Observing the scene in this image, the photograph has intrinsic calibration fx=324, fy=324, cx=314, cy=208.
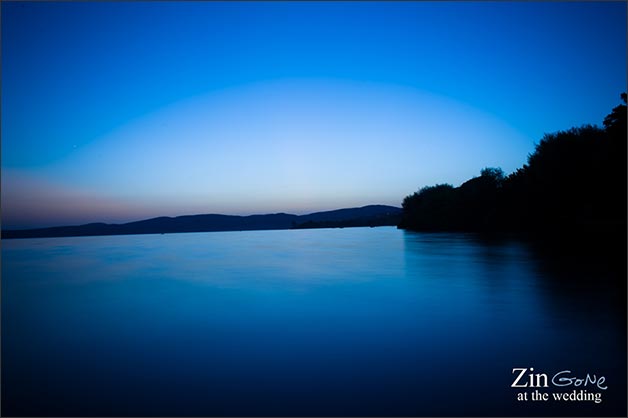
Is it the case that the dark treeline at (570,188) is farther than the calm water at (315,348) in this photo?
Yes

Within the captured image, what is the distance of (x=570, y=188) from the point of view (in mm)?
36750

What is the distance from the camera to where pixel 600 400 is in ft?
14.3

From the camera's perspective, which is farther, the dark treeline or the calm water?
the dark treeline

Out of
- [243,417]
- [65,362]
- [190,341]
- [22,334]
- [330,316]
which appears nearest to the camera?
[243,417]

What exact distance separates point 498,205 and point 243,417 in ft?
220

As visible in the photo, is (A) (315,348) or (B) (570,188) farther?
(B) (570,188)

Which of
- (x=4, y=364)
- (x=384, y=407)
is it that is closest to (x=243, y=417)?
(x=384, y=407)

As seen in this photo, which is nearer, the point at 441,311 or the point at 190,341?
the point at 190,341

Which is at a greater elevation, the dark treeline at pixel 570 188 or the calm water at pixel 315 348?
the dark treeline at pixel 570 188

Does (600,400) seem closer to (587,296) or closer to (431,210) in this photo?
(587,296)

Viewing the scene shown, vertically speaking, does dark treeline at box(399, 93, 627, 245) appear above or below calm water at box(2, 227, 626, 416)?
above

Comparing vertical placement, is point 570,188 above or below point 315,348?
above

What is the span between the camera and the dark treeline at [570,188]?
30500 millimetres

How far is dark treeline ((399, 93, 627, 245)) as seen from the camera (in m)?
30.5
